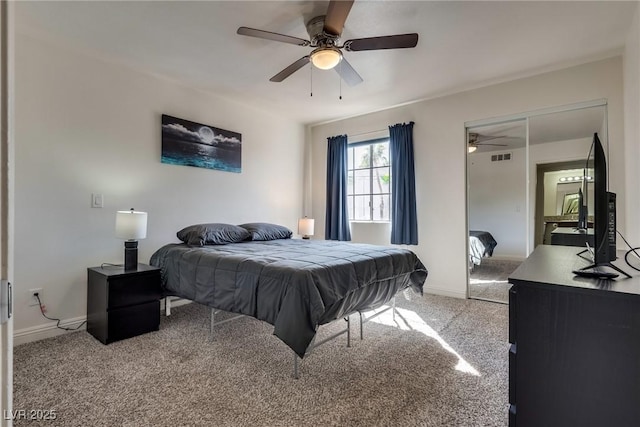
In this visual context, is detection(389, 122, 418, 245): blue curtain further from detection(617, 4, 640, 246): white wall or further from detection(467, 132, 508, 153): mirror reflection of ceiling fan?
detection(617, 4, 640, 246): white wall

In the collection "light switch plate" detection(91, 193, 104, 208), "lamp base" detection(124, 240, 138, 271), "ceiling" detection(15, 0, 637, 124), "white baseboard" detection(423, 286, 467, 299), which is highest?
"ceiling" detection(15, 0, 637, 124)

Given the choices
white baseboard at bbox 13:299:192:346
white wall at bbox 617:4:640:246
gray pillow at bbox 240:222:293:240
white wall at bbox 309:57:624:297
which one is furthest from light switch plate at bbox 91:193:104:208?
white wall at bbox 617:4:640:246

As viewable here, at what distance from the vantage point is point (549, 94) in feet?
10.9

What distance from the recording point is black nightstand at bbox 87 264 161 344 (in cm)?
251

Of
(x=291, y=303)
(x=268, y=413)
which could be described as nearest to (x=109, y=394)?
(x=268, y=413)

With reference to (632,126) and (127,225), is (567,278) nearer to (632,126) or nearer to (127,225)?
(632,126)

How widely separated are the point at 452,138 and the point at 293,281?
3060 mm

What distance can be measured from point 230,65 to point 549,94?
3439mm

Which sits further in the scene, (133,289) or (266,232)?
(266,232)

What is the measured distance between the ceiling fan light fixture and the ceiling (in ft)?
1.03

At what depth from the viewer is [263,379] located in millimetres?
1978

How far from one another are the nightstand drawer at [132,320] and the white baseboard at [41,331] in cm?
61

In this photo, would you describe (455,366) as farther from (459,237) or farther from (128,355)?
(128,355)

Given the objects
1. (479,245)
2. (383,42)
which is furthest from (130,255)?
(479,245)
